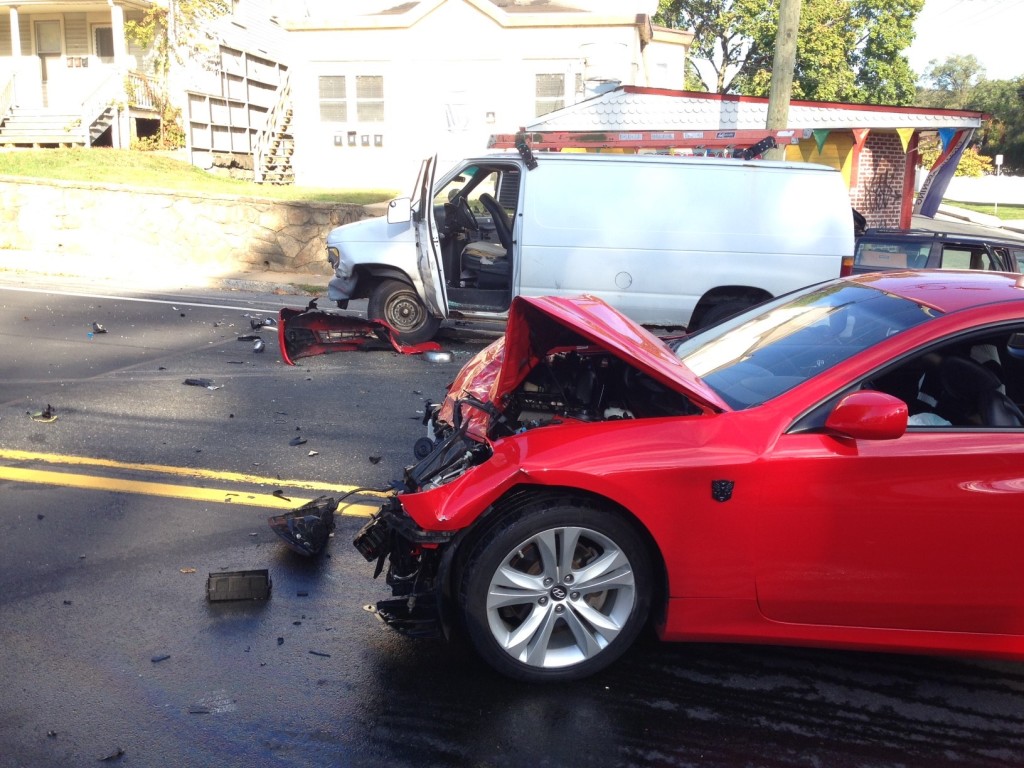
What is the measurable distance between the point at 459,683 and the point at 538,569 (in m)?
0.54

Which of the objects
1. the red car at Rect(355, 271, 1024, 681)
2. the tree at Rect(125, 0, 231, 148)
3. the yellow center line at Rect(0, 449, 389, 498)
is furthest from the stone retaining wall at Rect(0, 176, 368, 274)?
the red car at Rect(355, 271, 1024, 681)

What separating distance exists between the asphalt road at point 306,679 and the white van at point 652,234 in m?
4.17

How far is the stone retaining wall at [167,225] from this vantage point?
15.1 metres

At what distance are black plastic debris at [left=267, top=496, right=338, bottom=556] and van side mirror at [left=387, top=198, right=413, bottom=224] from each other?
17.2ft

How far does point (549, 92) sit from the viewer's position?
23922mm

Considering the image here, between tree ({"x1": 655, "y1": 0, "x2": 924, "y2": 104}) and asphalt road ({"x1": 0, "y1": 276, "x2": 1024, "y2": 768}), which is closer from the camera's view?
asphalt road ({"x1": 0, "y1": 276, "x2": 1024, "y2": 768})

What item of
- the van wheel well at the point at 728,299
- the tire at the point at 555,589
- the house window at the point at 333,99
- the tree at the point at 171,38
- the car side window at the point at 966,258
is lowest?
the tire at the point at 555,589

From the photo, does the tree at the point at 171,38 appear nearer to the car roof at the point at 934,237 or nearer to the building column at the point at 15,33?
the building column at the point at 15,33

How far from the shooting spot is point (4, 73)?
2695cm

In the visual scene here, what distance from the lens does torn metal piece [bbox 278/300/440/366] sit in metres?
8.87

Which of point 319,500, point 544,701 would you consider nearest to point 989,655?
point 544,701

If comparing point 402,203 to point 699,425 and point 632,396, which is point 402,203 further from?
point 699,425

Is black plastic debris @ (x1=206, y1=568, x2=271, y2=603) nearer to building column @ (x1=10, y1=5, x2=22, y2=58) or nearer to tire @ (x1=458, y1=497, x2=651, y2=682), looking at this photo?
tire @ (x1=458, y1=497, x2=651, y2=682)

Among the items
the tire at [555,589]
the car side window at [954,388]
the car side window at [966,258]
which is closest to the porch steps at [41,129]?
the car side window at [966,258]
